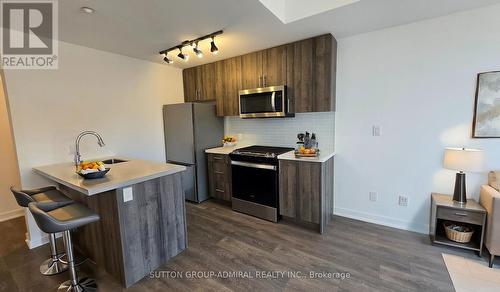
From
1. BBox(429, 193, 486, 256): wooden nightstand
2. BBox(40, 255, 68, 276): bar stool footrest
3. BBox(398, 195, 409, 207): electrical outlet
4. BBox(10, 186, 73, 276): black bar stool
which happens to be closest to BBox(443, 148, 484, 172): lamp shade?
BBox(429, 193, 486, 256): wooden nightstand

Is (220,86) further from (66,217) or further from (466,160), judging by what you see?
(466,160)

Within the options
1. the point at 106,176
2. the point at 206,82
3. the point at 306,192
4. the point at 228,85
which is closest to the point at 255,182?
the point at 306,192

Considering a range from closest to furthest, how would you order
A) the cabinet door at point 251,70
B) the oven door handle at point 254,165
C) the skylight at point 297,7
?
1. the skylight at point 297,7
2. the oven door handle at point 254,165
3. the cabinet door at point 251,70

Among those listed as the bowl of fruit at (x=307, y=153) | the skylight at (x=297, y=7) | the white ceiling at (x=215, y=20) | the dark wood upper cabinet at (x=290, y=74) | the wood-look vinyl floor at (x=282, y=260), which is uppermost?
the skylight at (x=297, y=7)

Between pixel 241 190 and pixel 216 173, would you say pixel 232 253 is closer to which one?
pixel 241 190

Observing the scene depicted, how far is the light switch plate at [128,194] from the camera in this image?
6.01 ft

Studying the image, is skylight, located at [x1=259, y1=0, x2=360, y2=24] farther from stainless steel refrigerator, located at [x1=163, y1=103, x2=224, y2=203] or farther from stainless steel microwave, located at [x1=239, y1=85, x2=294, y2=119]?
stainless steel refrigerator, located at [x1=163, y1=103, x2=224, y2=203]

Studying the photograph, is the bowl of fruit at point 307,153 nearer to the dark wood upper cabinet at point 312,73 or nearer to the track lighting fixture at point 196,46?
the dark wood upper cabinet at point 312,73

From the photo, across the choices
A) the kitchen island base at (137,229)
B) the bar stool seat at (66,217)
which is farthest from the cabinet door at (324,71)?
the bar stool seat at (66,217)

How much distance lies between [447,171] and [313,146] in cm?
149

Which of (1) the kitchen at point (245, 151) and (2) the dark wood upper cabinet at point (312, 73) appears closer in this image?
(1) the kitchen at point (245, 151)

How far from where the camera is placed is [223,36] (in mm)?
2707

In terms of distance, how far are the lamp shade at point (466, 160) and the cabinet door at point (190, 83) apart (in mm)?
3709

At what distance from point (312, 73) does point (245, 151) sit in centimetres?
139
